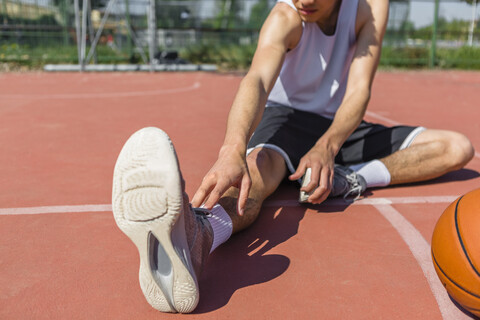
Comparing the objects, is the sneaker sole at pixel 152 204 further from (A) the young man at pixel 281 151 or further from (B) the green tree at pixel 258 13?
(B) the green tree at pixel 258 13

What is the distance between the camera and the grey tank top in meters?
2.78

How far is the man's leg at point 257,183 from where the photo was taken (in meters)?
2.04

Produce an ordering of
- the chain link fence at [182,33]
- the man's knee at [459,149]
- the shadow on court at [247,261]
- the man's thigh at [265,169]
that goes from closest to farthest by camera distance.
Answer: the shadow on court at [247,261]
the man's thigh at [265,169]
the man's knee at [459,149]
the chain link fence at [182,33]

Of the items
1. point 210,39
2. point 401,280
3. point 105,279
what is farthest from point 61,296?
point 210,39

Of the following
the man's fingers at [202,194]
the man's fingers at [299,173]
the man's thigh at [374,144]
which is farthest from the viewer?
the man's thigh at [374,144]

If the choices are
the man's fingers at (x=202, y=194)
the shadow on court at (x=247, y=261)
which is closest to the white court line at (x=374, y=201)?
the shadow on court at (x=247, y=261)

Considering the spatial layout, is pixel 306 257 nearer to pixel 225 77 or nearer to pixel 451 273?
pixel 451 273

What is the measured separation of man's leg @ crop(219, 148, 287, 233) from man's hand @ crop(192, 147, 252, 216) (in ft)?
1.00

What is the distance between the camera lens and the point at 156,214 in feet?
4.46

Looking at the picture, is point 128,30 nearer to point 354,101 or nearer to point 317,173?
point 354,101

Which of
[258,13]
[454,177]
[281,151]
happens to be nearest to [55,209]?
[281,151]

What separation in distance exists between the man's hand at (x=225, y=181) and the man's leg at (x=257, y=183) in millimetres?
306

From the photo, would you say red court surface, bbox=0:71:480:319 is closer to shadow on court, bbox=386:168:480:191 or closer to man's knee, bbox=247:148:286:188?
shadow on court, bbox=386:168:480:191

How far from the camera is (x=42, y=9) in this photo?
13.7 metres
